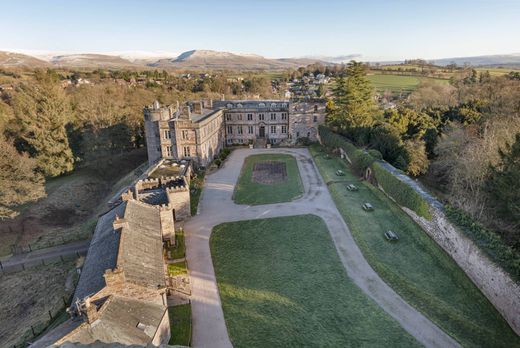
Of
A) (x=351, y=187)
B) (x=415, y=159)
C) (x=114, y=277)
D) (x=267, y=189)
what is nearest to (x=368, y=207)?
(x=351, y=187)

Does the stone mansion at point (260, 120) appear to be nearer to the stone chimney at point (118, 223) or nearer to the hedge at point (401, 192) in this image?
the hedge at point (401, 192)

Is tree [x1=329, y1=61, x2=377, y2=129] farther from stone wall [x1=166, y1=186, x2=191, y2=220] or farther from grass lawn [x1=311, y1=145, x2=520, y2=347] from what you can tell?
stone wall [x1=166, y1=186, x2=191, y2=220]

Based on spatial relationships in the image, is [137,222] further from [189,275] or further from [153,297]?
[153,297]

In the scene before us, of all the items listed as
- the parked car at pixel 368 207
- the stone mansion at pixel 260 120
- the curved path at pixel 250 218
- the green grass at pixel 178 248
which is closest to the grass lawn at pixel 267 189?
the curved path at pixel 250 218

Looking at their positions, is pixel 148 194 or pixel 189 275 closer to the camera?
pixel 189 275

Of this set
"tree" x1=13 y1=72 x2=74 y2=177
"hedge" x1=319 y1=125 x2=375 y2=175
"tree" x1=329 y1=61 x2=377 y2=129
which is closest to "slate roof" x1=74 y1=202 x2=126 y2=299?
"hedge" x1=319 y1=125 x2=375 y2=175

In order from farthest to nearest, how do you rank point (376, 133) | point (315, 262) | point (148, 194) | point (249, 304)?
point (376, 133) < point (148, 194) < point (315, 262) < point (249, 304)

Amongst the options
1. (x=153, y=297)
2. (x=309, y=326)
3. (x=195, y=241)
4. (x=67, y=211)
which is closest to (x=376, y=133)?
(x=195, y=241)
